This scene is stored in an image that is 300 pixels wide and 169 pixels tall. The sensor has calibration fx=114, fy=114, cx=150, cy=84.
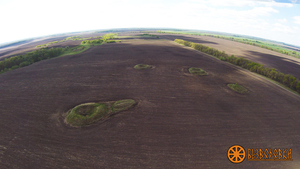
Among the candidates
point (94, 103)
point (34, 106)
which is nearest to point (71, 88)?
point (34, 106)

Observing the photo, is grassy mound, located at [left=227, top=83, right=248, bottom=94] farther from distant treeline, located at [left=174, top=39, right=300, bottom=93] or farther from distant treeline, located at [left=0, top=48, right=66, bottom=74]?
distant treeline, located at [left=0, top=48, right=66, bottom=74]

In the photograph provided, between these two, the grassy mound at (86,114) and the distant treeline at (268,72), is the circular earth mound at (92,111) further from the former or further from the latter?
the distant treeline at (268,72)

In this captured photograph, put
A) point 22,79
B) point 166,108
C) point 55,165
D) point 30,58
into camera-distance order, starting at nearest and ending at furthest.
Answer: point 55,165 < point 166,108 < point 22,79 < point 30,58

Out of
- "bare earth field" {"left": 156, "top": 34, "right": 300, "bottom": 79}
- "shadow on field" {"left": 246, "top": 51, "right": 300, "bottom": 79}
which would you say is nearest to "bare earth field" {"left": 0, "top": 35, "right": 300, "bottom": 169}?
"shadow on field" {"left": 246, "top": 51, "right": 300, "bottom": 79}

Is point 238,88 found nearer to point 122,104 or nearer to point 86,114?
point 122,104

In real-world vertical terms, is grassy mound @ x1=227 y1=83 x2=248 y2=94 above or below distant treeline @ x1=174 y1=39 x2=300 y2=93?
below

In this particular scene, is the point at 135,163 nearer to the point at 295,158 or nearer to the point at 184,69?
the point at 295,158
